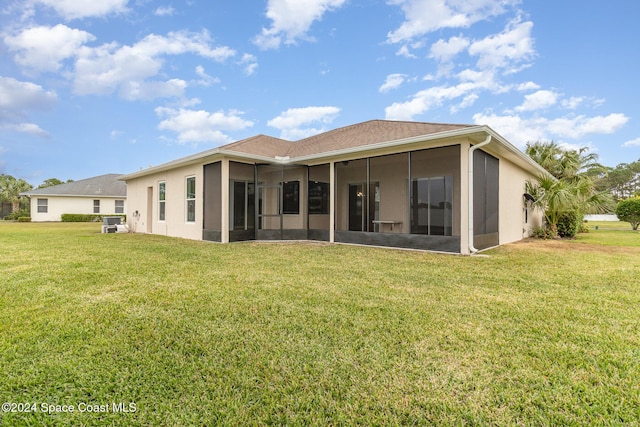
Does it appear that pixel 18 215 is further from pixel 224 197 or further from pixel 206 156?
pixel 224 197

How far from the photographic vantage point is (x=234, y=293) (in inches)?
156

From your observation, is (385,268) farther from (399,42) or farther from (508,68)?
(508,68)

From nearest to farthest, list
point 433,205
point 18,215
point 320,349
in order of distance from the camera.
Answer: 1. point 320,349
2. point 433,205
3. point 18,215

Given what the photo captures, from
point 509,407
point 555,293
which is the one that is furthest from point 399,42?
point 509,407

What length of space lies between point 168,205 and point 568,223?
55.8 feet

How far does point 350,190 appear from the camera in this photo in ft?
42.2

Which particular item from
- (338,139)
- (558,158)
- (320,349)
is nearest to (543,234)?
(338,139)

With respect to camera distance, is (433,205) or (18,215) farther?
(18,215)

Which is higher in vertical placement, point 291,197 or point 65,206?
point 65,206

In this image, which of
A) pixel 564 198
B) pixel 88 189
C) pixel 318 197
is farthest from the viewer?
pixel 88 189

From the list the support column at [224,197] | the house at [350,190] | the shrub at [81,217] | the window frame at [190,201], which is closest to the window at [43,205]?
the shrub at [81,217]

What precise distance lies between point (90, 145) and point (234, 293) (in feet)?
84.4

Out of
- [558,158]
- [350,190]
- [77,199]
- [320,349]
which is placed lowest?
[320,349]

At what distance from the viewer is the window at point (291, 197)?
1112 centimetres
